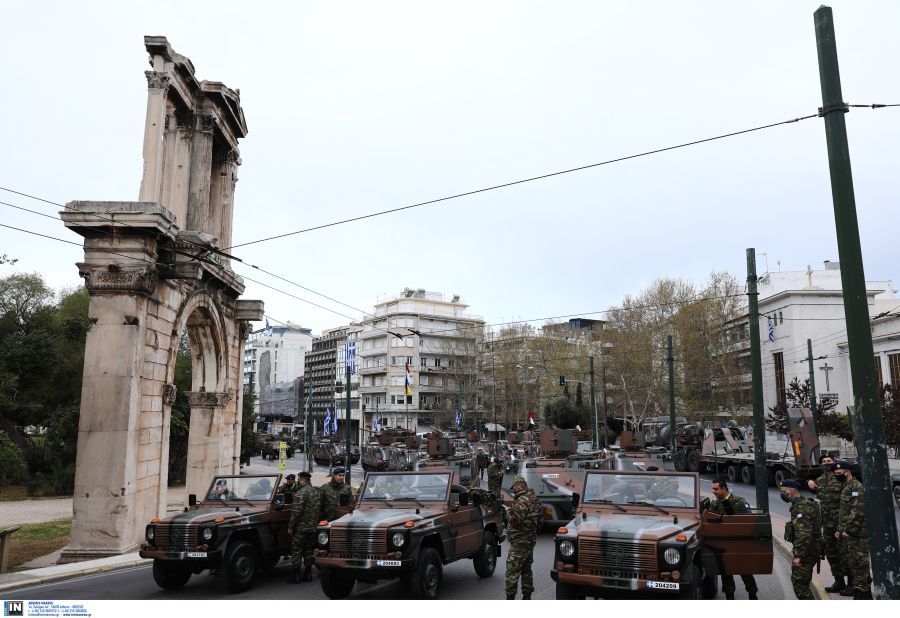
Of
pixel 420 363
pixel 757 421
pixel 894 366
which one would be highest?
pixel 420 363

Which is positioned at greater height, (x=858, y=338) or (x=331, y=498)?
(x=858, y=338)

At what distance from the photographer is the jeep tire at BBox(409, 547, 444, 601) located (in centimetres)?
920

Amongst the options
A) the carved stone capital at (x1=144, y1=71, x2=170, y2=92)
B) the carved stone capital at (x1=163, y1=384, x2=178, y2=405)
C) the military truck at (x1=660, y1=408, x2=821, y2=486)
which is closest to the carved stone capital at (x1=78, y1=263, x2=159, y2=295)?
the carved stone capital at (x1=163, y1=384, x2=178, y2=405)

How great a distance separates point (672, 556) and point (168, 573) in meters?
7.29

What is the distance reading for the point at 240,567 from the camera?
34.4ft

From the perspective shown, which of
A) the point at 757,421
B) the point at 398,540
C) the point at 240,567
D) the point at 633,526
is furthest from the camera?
the point at 757,421

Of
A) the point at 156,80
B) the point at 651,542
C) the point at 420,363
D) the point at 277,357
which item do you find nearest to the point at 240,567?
the point at 651,542

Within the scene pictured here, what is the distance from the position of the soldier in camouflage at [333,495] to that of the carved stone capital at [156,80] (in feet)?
33.3

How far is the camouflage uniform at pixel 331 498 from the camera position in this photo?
11.4 m

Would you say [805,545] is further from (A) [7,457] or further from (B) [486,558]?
(A) [7,457]

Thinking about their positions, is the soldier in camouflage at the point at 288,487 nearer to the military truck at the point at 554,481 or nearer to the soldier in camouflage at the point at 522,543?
the soldier in camouflage at the point at 522,543

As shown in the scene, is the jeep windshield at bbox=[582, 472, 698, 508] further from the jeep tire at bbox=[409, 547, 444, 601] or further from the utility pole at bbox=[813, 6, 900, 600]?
the utility pole at bbox=[813, 6, 900, 600]

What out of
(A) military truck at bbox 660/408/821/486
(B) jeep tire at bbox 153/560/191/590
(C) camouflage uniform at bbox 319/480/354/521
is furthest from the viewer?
(A) military truck at bbox 660/408/821/486

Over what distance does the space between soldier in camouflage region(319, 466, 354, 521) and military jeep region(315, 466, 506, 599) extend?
2.32ft
